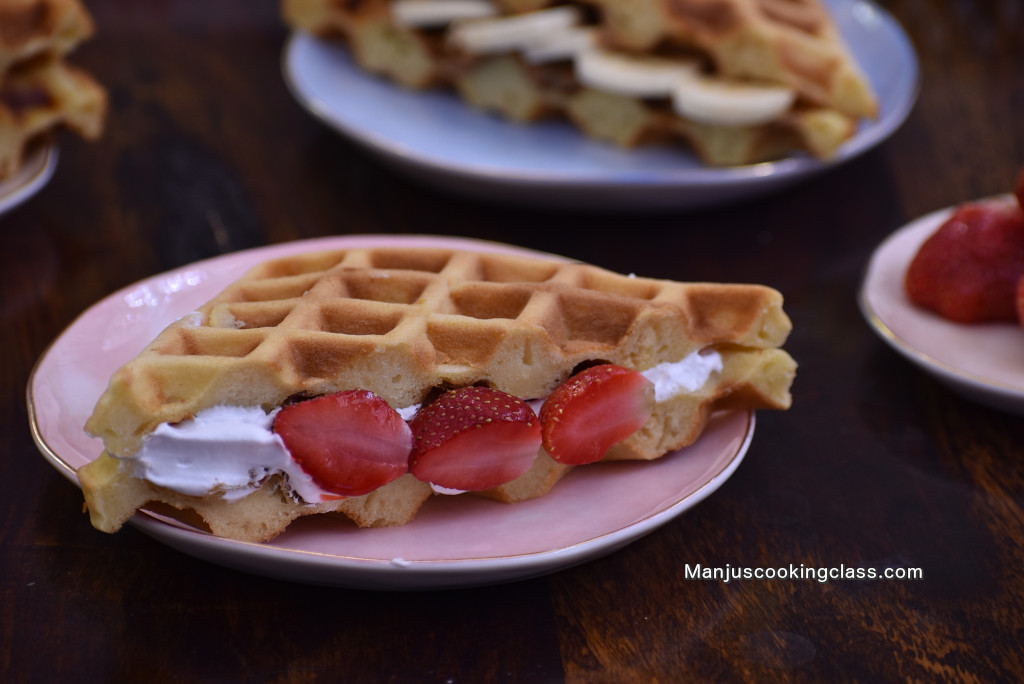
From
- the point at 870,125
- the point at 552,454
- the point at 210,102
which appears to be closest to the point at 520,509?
the point at 552,454

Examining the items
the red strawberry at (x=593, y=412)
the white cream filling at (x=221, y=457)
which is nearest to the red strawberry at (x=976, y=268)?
the red strawberry at (x=593, y=412)

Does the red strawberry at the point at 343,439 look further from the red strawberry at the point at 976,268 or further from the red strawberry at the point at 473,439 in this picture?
the red strawberry at the point at 976,268

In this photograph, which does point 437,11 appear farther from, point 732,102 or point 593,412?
point 593,412

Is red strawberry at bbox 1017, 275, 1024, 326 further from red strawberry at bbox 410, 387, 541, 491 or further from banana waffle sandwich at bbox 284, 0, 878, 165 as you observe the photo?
red strawberry at bbox 410, 387, 541, 491

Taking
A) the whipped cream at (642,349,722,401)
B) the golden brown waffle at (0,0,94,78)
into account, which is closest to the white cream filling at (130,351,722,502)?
the whipped cream at (642,349,722,401)

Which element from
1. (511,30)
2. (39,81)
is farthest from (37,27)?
(511,30)
